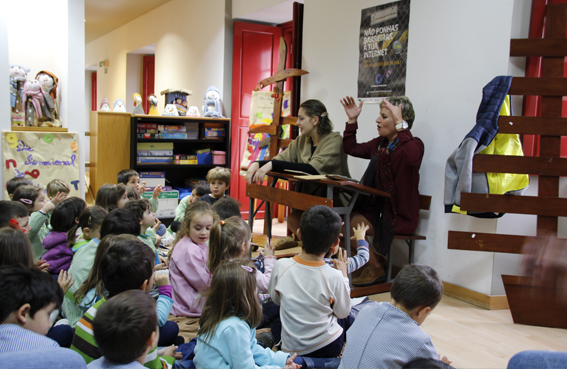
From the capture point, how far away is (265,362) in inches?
65.5

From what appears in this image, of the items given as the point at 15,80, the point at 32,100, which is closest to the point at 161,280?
the point at 32,100

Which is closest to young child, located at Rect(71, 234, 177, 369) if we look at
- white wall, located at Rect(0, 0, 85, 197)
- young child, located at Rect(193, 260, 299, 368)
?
young child, located at Rect(193, 260, 299, 368)

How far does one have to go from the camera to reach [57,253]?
7.98 feet

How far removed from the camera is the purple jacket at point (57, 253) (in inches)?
95.0

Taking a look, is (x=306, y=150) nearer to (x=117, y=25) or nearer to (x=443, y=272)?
(x=443, y=272)

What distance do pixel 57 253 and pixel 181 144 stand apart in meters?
3.49

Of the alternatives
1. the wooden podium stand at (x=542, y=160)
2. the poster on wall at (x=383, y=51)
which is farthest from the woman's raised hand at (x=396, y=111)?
the wooden podium stand at (x=542, y=160)

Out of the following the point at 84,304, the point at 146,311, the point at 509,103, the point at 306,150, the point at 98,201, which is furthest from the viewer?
the point at 306,150

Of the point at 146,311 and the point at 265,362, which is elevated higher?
the point at 146,311

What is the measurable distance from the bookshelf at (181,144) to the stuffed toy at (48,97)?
2.59ft

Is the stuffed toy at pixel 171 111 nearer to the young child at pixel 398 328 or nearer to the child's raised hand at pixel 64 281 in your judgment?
the child's raised hand at pixel 64 281

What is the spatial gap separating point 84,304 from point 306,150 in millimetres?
2249

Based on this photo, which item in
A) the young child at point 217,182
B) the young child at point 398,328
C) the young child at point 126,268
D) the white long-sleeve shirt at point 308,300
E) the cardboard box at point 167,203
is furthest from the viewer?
the cardboard box at point 167,203

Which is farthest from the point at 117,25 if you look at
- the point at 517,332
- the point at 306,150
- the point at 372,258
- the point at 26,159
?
the point at 517,332
